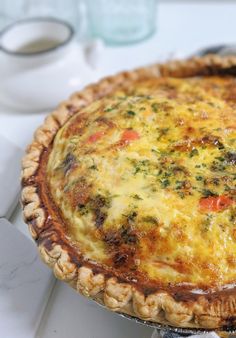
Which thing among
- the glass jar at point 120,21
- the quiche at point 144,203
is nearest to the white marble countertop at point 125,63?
the glass jar at point 120,21

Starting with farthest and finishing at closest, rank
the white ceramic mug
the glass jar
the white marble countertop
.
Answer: the glass jar < the white ceramic mug < the white marble countertop

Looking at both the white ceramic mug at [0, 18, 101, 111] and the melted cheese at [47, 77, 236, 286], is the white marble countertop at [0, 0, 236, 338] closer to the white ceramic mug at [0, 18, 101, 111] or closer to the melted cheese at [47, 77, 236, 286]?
the white ceramic mug at [0, 18, 101, 111]

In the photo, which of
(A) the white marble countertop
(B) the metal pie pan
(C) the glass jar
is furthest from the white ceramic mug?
(B) the metal pie pan

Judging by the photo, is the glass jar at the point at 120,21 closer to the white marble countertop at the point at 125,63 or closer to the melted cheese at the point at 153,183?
the white marble countertop at the point at 125,63

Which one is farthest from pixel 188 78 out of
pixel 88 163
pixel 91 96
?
pixel 88 163

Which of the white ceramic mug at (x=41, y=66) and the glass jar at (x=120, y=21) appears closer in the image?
the white ceramic mug at (x=41, y=66)
